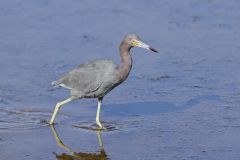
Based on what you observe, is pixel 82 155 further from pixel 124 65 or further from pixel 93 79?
pixel 124 65

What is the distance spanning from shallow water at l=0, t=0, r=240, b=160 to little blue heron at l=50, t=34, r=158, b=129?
1.21ft

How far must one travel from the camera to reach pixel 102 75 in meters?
9.22

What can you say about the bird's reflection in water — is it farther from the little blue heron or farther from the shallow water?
the little blue heron

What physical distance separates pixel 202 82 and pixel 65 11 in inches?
166

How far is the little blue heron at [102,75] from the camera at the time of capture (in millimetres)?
9203

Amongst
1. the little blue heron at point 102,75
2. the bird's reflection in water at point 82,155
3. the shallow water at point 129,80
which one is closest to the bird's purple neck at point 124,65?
the little blue heron at point 102,75

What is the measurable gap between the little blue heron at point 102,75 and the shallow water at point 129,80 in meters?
0.37

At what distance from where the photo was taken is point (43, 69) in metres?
11.4

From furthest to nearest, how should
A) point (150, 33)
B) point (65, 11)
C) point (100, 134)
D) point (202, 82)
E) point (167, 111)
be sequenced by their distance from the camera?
point (65, 11) < point (150, 33) < point (202, 82) < point (167, 111) < point (100, 134)

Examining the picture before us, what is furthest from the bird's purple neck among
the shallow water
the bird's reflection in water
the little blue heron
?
the bird's reflection in water

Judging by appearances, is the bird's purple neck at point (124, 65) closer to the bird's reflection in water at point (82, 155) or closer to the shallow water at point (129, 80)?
the shallow water at point (129, 80)

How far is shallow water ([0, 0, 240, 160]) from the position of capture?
864 centimetres

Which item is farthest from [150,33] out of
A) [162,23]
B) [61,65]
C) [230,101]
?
[230,101]

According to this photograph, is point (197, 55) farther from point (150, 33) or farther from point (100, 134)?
point (100, 134)
